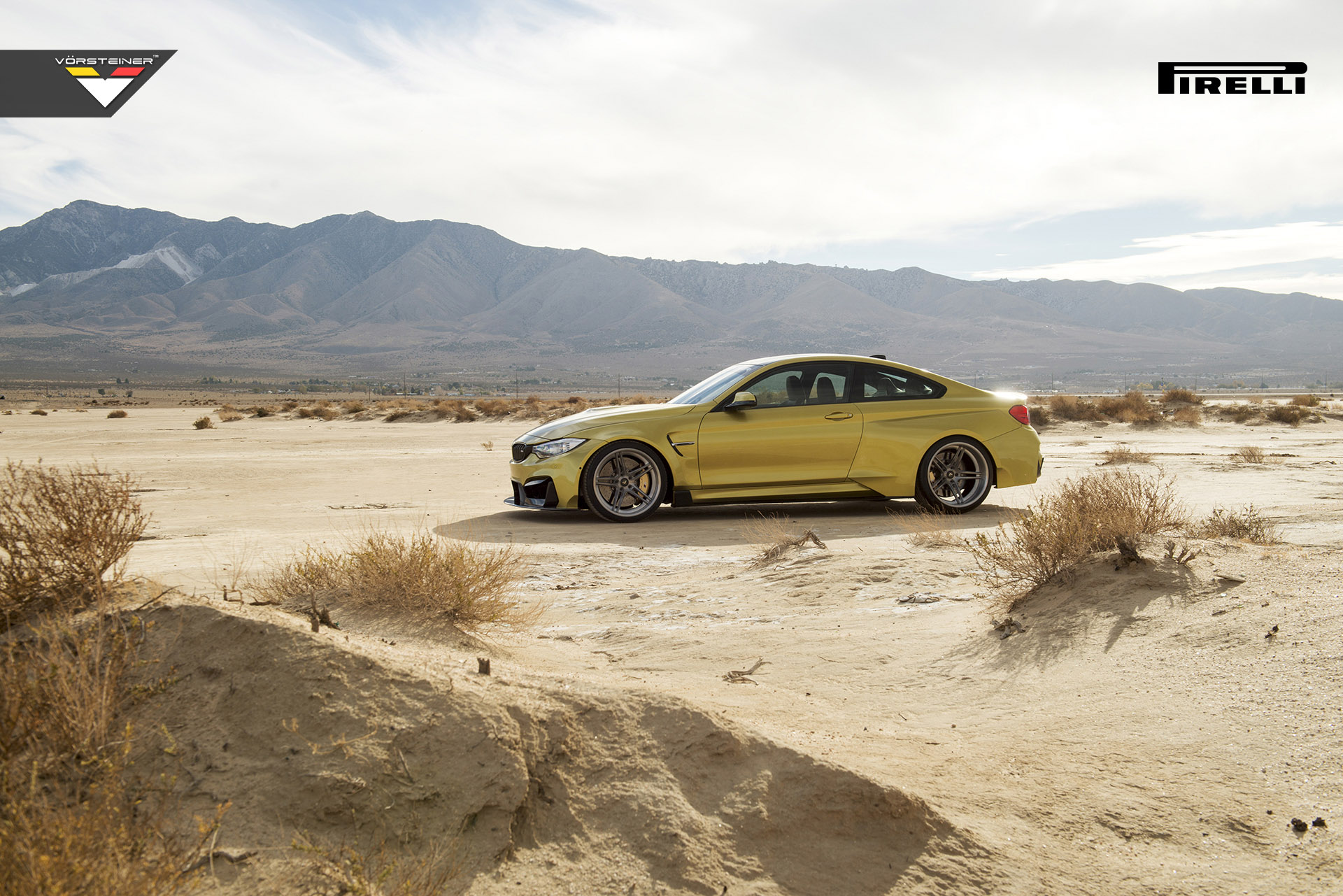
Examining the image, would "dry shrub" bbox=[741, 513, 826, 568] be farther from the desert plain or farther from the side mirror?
the side mirror

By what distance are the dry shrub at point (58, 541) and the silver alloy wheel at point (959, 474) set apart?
820 cm

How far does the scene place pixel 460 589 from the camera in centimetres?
506

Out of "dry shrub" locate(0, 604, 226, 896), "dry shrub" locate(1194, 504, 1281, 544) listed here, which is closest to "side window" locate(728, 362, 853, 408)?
"dry shrub" locate(1194, 504, 1281, 544)

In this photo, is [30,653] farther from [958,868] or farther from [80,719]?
[958,868]

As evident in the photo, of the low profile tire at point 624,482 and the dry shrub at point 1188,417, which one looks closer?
the low profile tire at point 624,482

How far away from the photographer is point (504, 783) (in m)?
2.96

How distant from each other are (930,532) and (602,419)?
11.4 feet

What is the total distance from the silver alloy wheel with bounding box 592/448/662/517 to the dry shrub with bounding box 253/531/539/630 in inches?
162

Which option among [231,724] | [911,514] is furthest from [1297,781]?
[911,514]

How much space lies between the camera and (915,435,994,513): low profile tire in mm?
10164

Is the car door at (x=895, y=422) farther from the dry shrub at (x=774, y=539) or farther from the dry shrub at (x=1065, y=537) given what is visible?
the dry shrub at (x=1065, y=537)

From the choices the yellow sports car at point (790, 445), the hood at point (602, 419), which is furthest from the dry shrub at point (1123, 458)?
the hood at point (602, 419)

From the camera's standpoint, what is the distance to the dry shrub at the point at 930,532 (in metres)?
7.81

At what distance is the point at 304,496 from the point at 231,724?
31.9 ft
